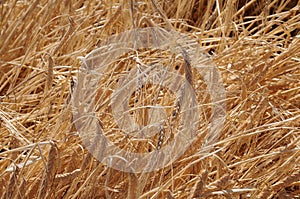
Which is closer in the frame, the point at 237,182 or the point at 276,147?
the point at 237,182

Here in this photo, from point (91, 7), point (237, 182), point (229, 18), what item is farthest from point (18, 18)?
point (237, 182)

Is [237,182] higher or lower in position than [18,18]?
lower

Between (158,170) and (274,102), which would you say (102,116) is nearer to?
(158,170)

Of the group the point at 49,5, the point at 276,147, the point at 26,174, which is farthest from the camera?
the point at 49,5

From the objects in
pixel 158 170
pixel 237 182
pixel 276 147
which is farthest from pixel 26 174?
pixel 276 147

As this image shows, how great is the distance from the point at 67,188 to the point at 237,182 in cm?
27

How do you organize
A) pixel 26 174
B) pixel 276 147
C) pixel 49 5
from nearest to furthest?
pixel 26 174 < pixel 276 147 < pixel 49 5

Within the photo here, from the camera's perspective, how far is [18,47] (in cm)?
159

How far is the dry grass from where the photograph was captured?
3.29 feet

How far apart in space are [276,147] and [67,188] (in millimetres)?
393

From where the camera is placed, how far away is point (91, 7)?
1.60 metres

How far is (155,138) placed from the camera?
3.73 ft

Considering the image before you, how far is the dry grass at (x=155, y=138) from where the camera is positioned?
1.00 metres

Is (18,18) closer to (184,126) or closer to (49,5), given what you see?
(49,5)
